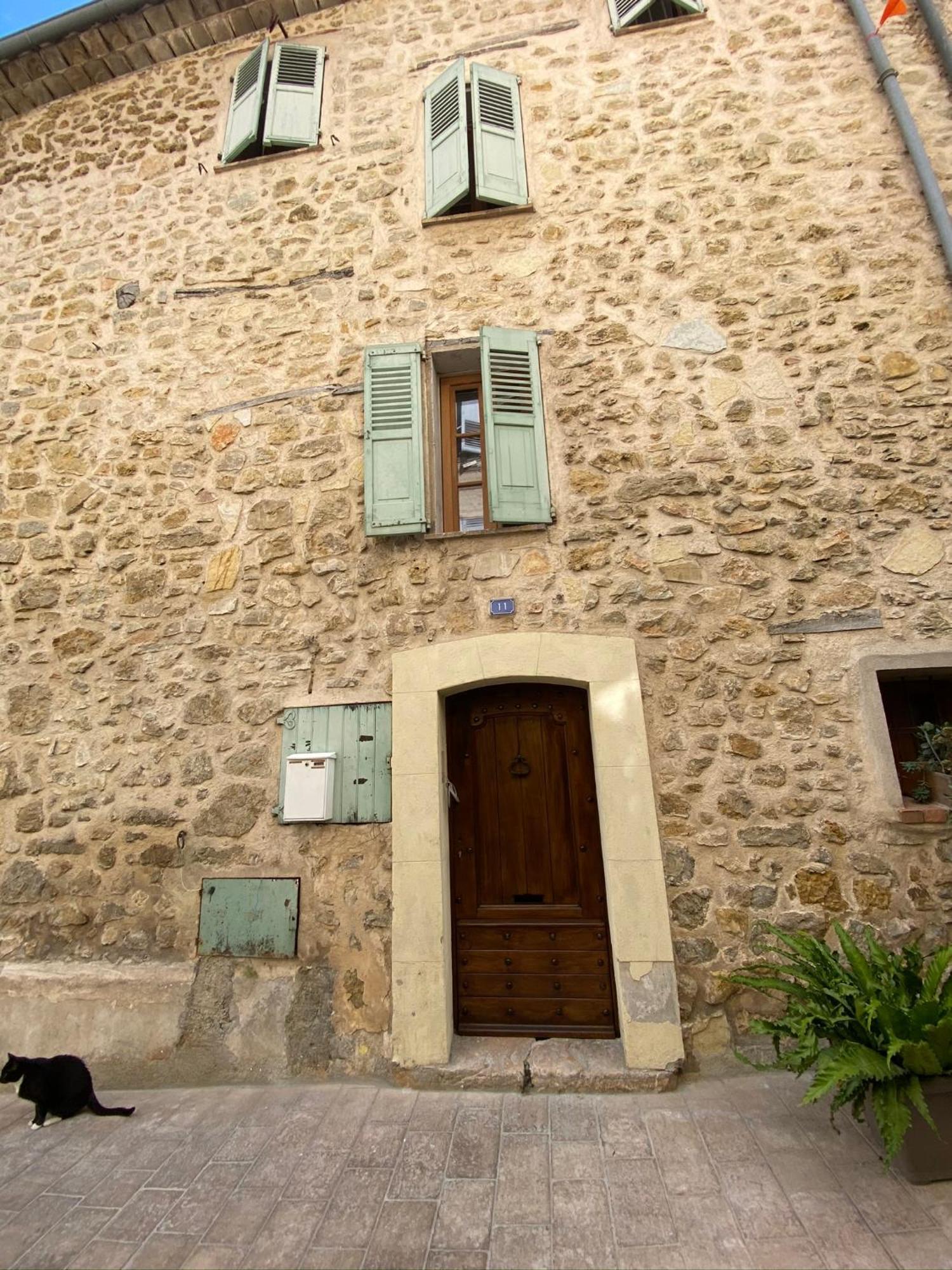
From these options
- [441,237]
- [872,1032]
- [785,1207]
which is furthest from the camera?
[441,237]

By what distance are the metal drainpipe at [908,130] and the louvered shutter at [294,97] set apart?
12.7 ft

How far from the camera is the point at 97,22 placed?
5.27 meters

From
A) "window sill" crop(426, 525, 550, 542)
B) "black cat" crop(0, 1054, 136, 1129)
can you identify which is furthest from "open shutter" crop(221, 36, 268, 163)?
"black cat" crop(0, 1054, 136, 1129)

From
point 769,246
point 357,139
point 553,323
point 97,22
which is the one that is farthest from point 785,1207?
point 97,22

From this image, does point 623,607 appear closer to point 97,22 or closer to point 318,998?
point 318,998

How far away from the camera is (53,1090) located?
296 cm

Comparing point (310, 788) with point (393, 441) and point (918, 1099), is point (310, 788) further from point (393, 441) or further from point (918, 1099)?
point (918, 1099)

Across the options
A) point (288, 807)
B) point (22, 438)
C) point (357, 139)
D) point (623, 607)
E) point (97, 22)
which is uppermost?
point (97, 22)

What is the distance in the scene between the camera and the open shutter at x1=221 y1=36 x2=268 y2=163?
4910mm

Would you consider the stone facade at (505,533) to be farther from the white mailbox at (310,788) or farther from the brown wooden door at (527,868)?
the brown wooden door at (527,868)

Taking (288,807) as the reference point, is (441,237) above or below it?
above

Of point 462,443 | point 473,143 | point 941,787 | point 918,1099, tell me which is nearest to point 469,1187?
point 918,1099

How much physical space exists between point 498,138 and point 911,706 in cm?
459

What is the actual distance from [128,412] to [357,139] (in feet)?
8.83
